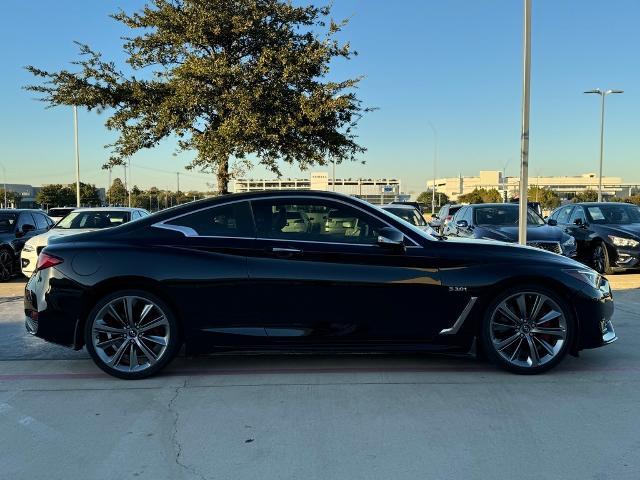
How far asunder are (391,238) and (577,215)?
10296 mm

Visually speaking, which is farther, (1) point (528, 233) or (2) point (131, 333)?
(1) point (528, 233)

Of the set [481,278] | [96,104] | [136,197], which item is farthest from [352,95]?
[136,197]

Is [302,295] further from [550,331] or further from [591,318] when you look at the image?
[591,318]

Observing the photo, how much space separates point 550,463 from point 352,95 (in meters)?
12.6

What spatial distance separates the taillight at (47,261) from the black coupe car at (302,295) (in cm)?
2

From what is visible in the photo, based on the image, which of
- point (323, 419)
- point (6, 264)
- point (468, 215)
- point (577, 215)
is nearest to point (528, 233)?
point (468, 215)

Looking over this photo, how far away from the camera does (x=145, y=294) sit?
4727mm

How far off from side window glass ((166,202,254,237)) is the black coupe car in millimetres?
20

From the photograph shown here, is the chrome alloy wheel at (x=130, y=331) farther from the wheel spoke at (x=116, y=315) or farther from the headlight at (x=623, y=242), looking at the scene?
the headlight at (x=623, y=242)

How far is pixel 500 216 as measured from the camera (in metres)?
12.1

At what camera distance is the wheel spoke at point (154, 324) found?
4.73 m

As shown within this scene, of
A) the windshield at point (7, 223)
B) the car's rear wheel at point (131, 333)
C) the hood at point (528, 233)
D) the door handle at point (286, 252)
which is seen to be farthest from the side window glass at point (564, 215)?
the windshield at point (7, 223)

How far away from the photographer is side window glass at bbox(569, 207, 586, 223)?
1309 cm

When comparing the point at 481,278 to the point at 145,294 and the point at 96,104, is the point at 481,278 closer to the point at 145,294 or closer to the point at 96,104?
the point at 145,294
